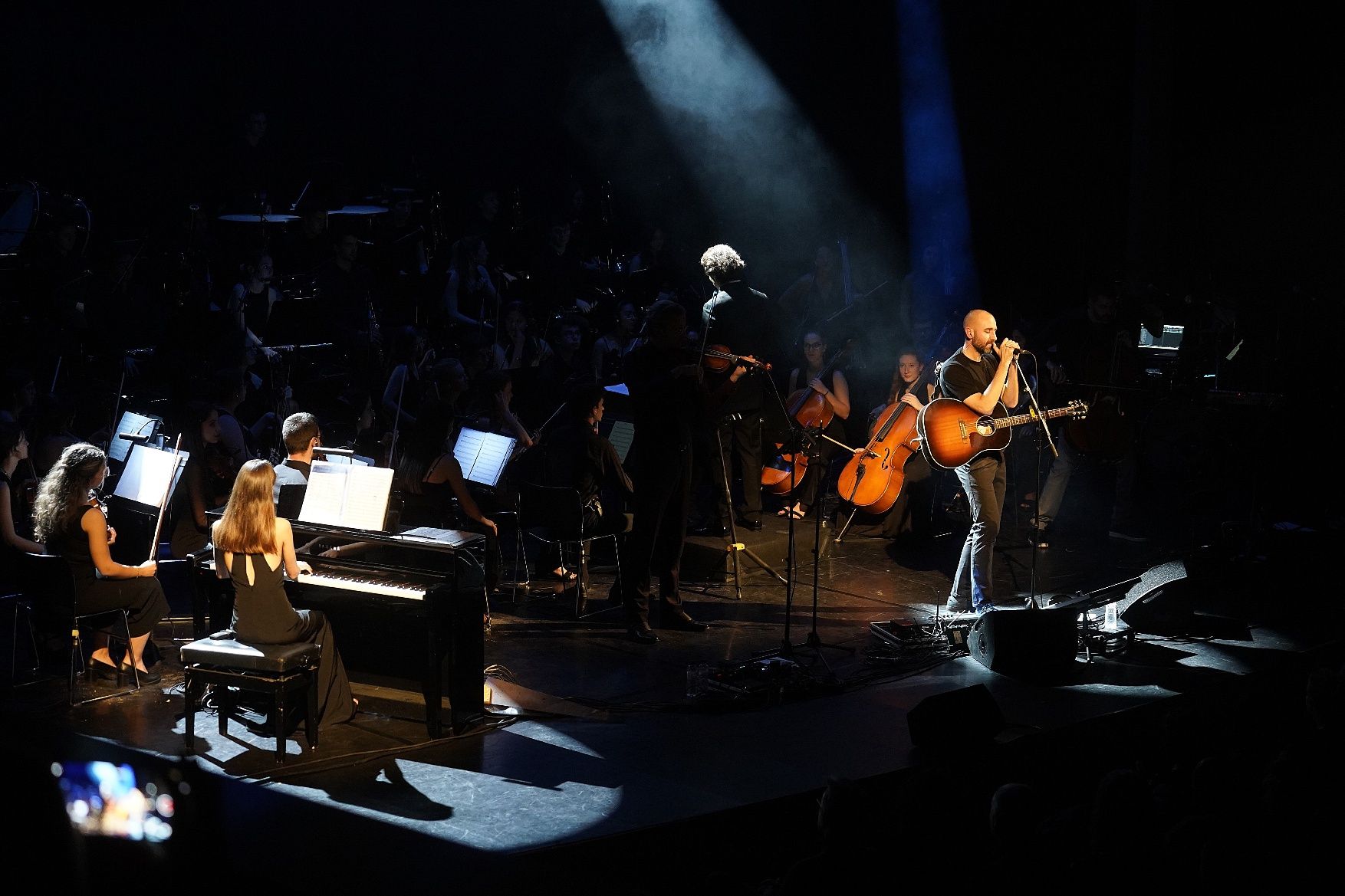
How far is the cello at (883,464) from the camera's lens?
8.26 metres

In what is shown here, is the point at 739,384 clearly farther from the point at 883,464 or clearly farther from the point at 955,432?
the point at 883,464

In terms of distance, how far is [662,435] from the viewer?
6617mm

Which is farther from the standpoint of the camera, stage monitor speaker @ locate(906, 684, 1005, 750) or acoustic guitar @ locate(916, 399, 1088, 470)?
acoustic guitar @ locate(916, 399, 1088, 470)

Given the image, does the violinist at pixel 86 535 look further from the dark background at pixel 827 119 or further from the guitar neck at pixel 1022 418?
the dark background at pixel 827 119

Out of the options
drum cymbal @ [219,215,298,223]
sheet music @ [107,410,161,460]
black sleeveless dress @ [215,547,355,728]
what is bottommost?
black sleeveless dress @ [215,547,355,728]

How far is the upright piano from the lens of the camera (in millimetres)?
5301

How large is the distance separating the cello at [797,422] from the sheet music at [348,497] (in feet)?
11.5

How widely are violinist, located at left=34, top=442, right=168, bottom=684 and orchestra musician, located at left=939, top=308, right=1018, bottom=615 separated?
420 cm

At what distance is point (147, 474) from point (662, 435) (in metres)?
2.67

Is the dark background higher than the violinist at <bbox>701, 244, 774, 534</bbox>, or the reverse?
the dark background

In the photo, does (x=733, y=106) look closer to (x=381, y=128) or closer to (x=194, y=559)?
(x=381, y=128)

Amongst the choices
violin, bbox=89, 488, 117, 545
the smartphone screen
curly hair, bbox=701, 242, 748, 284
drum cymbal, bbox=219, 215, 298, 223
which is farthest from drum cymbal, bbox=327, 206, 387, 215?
the smartphone screen

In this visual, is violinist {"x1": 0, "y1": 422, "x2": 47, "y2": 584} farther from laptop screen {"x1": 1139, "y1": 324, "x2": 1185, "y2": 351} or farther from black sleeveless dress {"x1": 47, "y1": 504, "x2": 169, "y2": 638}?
laptop screen {"x1": 1139, "y1": 324, "x2": 1185, "y2": 351}

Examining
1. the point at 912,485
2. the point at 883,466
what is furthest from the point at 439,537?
the point at 912,485
